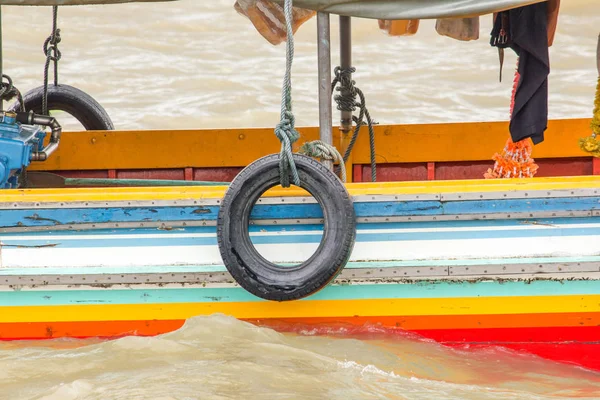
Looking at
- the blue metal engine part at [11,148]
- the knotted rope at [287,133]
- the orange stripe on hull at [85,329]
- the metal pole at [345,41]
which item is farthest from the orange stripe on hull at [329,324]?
the metal pole at [345,41]

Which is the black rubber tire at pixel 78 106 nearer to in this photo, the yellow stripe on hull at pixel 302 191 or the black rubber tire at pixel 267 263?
the yellow stripe on hull at pixel 302 191

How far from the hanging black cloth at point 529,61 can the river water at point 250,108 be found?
3.87 ft

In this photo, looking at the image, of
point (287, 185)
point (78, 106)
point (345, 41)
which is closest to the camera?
point (287, 185)

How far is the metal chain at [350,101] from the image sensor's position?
5555mm

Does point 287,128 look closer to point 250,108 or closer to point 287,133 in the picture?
point 287,133

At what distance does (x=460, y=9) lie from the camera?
4.07 metres

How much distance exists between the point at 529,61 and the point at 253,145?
2200 mm

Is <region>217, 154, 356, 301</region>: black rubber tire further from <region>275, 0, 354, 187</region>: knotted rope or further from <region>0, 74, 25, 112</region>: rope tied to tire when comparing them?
<region>0, 74, 25, 112</region>: rope tied to tire

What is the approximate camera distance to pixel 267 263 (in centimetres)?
411

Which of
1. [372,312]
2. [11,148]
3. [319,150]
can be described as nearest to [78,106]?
[11,148]

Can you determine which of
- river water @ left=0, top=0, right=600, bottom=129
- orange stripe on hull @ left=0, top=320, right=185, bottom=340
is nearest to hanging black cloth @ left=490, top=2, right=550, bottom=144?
orange stripe on hull @ left=0, top=320, right=185, bottom=340

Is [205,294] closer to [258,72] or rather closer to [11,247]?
[11,247]

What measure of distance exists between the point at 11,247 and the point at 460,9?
2.38 metres

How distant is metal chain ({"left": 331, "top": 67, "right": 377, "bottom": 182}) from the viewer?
18.2 feet
